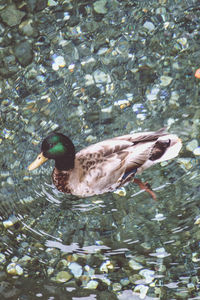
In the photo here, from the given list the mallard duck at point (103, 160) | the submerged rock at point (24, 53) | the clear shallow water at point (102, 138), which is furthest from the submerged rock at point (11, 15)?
the mallard duck at point (103, 160)

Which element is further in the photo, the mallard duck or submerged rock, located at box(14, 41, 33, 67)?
submerged rock, located at box(14, 41, 33, 67)

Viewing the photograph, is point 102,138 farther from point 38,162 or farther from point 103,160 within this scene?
point 38,162

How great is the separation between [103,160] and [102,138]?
67 centimetres

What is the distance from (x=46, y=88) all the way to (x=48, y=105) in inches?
11.8

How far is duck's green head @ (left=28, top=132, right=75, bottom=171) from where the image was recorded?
216 inches

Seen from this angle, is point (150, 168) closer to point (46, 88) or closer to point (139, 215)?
point (139, 215)

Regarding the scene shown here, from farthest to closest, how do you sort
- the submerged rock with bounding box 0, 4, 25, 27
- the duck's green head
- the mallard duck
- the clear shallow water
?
1. the submerged rock with bounding box 0, 4, 25, 27
2. the mallard duck
3. the duck's green head
4. the clear shallow water

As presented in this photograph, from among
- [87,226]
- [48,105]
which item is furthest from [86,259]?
[48,105]

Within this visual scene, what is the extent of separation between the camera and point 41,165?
6.11m

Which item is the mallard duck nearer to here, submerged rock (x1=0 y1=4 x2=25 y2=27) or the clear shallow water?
the clear shallow water

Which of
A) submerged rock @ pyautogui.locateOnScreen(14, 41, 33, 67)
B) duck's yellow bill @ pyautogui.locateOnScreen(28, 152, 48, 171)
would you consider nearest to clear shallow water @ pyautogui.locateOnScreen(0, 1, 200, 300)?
submerged rock @ pyautogui.locateOnScreen(14, 41, 33, 67)

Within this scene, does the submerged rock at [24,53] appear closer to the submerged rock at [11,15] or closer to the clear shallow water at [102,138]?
the clear shallow water at [102,138]

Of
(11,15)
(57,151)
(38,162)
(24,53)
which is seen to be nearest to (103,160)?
(57,151)

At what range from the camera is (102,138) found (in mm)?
6254
